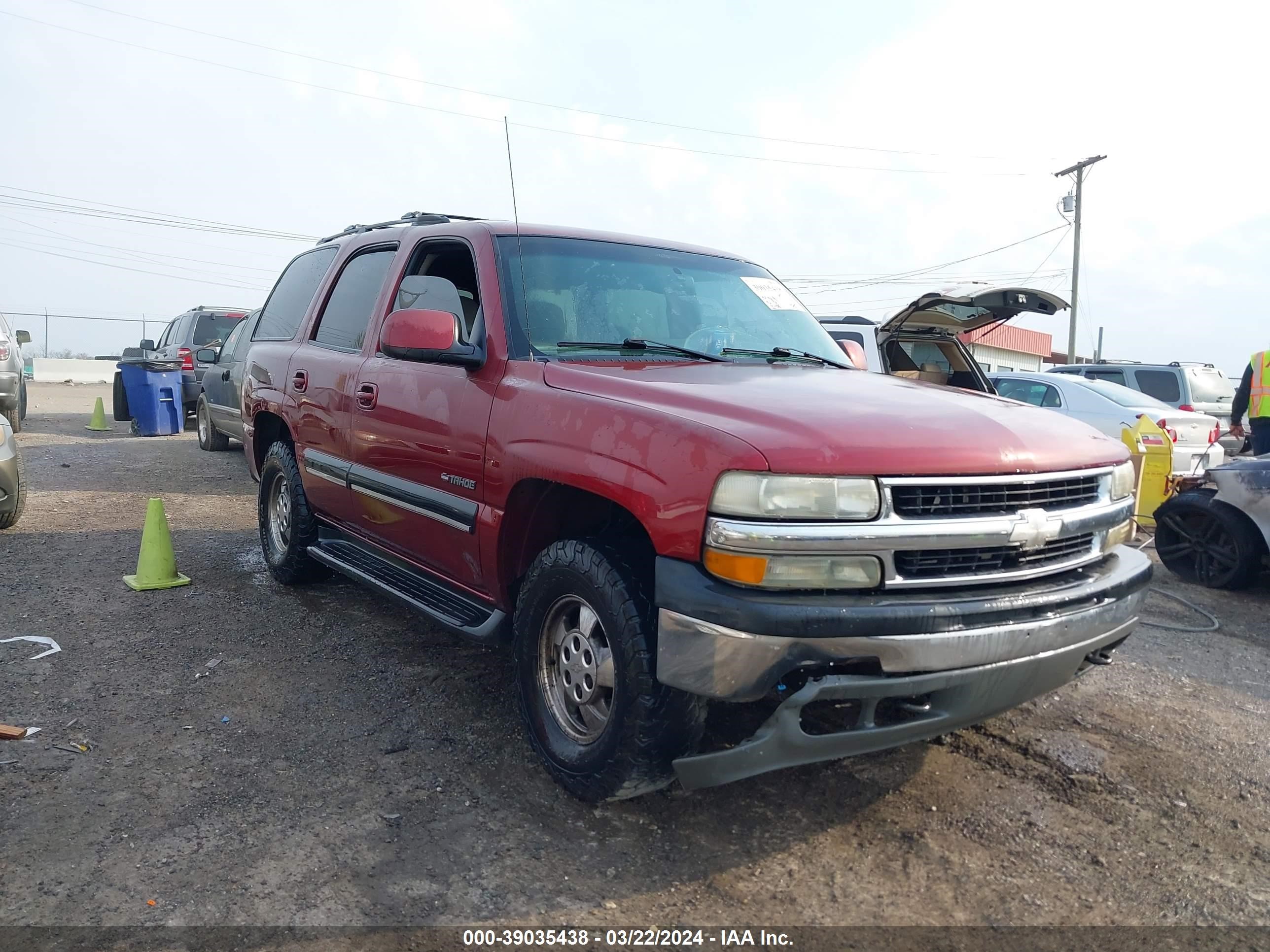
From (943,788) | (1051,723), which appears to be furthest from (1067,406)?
(943,788)

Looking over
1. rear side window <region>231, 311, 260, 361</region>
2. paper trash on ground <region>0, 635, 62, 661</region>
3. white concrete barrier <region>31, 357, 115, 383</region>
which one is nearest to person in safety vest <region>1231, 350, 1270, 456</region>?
paper trash on ground <region>0, 635, 62, 661</region>

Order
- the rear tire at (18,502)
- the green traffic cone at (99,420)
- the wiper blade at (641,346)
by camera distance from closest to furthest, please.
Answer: the wiper blade at (641,346) → the rear tire at (18,502) → the green traffic cone at (99,420)

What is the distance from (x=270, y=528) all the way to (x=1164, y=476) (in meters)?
6.52

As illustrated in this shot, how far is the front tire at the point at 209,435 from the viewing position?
A: 1176 cm

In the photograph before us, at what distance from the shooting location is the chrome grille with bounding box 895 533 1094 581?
2570 mm

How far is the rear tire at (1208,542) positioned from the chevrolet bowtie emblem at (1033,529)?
13.6 ft

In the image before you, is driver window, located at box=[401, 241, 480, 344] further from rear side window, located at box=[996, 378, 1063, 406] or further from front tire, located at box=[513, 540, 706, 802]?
rear side window, located at box=[996, 378, 1063, 406]

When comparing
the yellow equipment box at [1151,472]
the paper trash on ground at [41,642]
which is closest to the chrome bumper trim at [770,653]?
the paper trash on ground at [41,642]

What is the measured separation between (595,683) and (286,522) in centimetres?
320

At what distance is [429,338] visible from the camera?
342 cm

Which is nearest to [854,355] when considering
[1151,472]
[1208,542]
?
[1208,542]

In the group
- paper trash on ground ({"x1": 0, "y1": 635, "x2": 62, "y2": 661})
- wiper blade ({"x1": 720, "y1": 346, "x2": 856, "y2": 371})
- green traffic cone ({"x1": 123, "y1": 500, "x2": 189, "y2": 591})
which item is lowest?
paper trash on ground ({"x1": 0, "y1": 635, "x2": 62, "y2": 661})

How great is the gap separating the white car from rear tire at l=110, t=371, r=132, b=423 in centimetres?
1230

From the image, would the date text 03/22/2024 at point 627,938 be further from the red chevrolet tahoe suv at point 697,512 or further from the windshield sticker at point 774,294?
the windshield sticker at point 774,294
